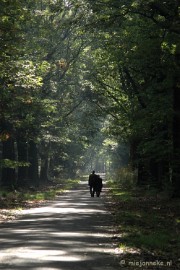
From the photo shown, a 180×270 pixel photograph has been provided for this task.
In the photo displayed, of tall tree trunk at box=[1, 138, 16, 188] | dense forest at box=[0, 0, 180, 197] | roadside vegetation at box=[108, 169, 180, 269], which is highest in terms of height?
dense forest at box=[0, 0, 180, 197]

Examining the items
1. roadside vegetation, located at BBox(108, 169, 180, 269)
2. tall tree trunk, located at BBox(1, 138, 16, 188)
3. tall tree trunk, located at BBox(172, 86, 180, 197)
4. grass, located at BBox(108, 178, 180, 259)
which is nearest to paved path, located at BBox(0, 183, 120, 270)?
roadside vegetation, located at BBox(108, 169, 180, 269)

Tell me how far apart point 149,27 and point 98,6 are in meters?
2.58

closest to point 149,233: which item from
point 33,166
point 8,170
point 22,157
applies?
point 8,170

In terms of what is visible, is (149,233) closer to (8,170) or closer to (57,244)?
(57,244)

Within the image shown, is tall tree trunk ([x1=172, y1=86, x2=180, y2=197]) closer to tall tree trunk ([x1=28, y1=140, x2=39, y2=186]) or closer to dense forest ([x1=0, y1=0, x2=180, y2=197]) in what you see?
dense forest ([x1=0, y1=0, x2=180, y2=197])

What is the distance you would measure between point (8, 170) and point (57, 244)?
22.0 m

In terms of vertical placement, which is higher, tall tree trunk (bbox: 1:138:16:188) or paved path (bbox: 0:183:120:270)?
tall tree trunk (bbox: 1:138:16:188)

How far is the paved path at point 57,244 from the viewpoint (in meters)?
8.51

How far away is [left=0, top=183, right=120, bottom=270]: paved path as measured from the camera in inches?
335

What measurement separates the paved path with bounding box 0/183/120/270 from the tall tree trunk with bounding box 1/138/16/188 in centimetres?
1453

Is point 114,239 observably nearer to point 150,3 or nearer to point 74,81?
point 150,3

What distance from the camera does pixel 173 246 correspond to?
35.6 feet

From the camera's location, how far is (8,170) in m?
32.0

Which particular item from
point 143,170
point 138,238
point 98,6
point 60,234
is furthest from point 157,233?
point 143,170
